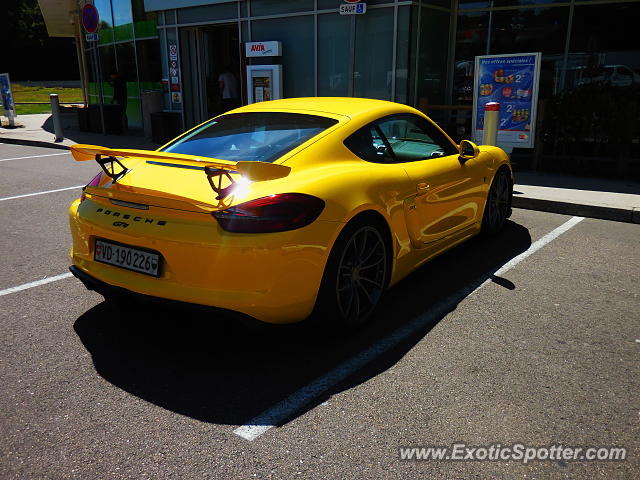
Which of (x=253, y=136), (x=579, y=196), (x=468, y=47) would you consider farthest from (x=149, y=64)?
(x=253, y=136)

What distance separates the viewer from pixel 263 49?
1299 cm

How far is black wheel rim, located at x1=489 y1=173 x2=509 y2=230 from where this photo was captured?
5621 mm

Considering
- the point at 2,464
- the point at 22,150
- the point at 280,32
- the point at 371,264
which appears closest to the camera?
the point at 2,464

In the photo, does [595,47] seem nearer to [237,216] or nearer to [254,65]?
[254,65]

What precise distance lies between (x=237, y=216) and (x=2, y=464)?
1.52 metres

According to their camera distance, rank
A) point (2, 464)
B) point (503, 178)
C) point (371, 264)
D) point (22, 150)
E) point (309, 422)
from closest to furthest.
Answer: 1. point (2, 464)
2. point (309, 422)
3. point (371, 264)
4. point (503, 178)
5. point (22, 150)

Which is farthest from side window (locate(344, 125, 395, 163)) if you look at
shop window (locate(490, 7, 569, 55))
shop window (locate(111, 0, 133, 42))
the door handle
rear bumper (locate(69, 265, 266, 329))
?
shop window (locate(111, 0, 133, 42))

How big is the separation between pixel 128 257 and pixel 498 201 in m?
3.85

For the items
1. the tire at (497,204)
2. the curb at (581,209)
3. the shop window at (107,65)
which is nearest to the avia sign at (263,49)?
the curb at (581,209)

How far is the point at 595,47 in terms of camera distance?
36.2 feet

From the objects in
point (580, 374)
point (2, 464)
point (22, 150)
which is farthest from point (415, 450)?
point (22, 150)

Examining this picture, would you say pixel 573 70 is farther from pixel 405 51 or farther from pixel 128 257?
pixel 128 257

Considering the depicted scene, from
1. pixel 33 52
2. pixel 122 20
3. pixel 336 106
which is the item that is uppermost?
pixel 33 52

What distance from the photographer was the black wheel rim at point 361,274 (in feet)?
11.5
